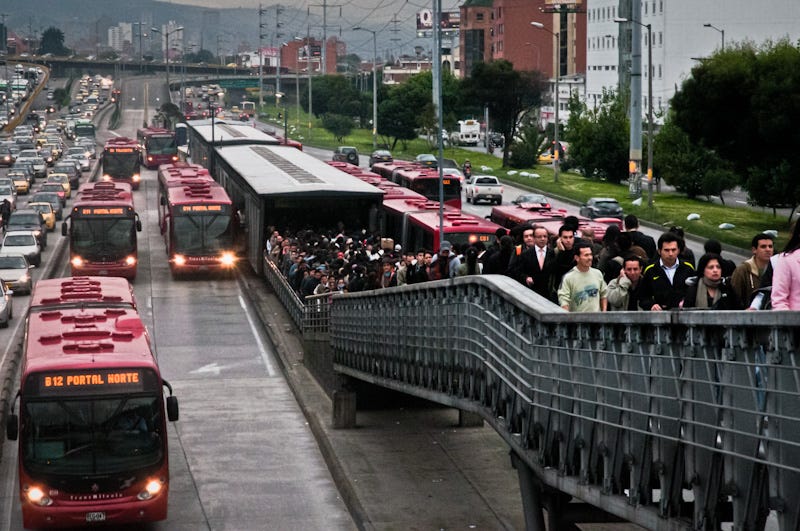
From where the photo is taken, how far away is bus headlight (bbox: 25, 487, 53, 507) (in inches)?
703

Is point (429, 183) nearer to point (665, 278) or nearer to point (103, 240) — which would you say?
point (103, 240)

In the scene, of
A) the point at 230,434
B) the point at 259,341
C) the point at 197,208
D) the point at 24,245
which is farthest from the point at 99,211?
the point at 230,434

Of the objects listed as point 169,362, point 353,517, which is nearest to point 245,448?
point 353,517

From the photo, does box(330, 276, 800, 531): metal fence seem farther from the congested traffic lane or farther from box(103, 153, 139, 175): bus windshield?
box(103, 153, 139, 175): bus windshield

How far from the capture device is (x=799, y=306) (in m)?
9.03

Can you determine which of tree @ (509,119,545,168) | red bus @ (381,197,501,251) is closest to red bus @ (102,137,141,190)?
tree @ (509,119,545,168)

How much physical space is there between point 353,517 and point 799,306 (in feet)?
37.1

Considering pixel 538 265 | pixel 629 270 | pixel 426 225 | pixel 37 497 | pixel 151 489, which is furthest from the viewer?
pixel 426 225

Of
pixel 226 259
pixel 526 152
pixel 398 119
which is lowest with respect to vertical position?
pixel 226 259

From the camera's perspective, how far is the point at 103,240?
4628 centimetres

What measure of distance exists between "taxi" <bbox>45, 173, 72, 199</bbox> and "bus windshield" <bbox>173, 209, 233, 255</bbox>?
3394 centimetres

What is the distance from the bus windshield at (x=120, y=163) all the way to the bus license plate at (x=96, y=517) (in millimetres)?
64026

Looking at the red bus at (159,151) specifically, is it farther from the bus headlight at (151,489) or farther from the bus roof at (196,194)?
the bus headlight at (151,489)

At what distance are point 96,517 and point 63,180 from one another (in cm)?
6781
